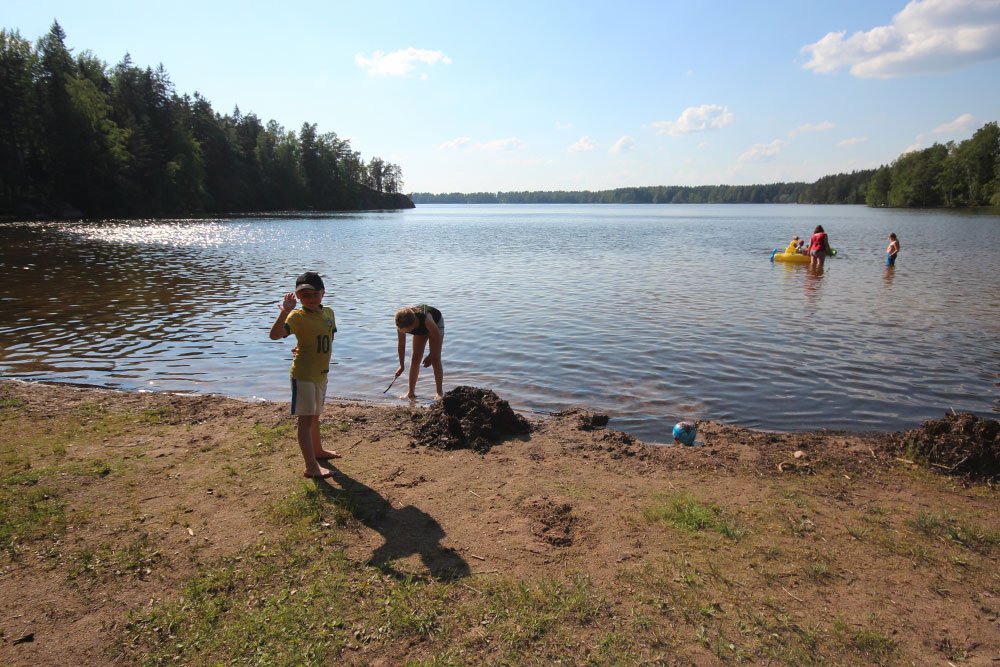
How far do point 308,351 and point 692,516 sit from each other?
13.6 ft

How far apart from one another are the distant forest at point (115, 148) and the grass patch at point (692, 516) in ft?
255

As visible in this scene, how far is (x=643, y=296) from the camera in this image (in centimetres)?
1966

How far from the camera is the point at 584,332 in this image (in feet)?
46.2

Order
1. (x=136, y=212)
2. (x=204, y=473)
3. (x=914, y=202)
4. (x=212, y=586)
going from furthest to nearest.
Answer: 1. (x=914, y=202)
2. (x=136, y=212)
3. (x=204, y=473)
4. (x=212, y=586)

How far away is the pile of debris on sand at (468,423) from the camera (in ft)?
22.5

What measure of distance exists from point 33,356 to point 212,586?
34.7 feet

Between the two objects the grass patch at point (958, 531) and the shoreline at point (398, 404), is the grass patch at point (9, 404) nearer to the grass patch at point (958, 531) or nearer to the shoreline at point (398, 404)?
the shoreline at point (398, 404)

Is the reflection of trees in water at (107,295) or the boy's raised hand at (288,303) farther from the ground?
the boy's raised hand at (288,303)

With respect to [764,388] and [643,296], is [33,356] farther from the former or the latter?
[643,296]

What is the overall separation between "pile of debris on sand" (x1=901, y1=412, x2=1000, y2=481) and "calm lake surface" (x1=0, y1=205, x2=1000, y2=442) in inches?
68.3

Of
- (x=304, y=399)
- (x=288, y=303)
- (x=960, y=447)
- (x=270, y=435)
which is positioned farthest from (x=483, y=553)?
(x=960, y=447)

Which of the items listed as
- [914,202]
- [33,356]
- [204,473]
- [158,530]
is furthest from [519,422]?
[914,202]

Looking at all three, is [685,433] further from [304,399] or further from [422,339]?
[304,399]

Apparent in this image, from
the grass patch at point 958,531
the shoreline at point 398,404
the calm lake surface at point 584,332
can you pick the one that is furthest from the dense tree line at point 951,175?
the grass patch at point 958,531
